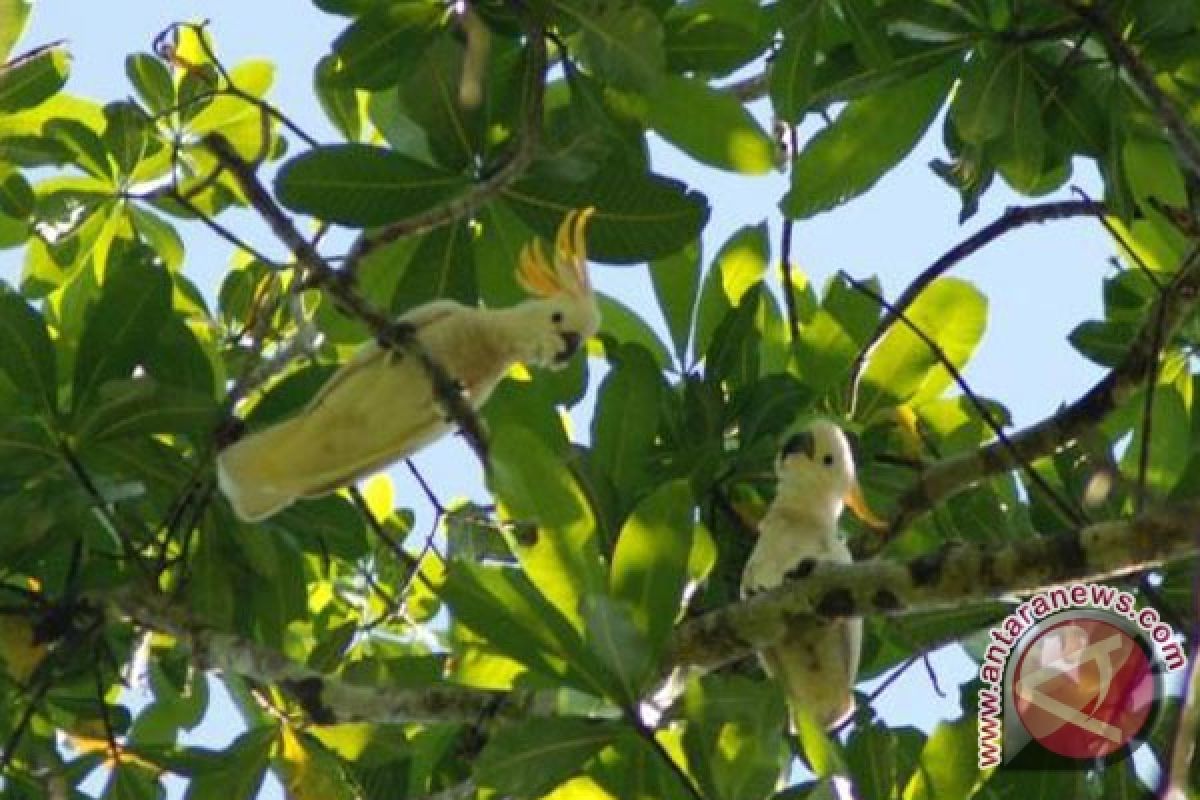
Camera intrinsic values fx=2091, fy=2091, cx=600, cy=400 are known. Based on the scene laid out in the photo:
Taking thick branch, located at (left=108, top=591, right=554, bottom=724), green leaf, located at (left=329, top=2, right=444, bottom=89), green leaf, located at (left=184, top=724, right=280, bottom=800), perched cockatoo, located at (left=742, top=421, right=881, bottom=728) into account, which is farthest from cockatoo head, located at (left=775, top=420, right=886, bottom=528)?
green leaf, located at (left=184, top=724, right=280, bottom=800)

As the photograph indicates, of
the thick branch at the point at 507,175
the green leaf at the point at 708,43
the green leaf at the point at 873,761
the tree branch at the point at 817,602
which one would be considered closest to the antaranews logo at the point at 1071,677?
the green leaf at the point at 873,761

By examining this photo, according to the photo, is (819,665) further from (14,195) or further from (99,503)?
(14,195)

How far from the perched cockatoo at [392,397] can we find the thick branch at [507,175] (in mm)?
170

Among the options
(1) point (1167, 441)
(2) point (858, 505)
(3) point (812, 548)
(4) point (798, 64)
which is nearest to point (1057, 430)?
(1) point (1167, 441)

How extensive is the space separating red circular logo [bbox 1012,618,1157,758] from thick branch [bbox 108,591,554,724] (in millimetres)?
876

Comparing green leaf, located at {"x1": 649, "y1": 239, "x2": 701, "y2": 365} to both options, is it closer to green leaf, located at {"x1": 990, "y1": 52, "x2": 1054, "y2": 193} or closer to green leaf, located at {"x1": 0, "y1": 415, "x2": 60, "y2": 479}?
green leaf, located at {"x1": 990, "y1": 52, "x2": 1054, "y2": 193}

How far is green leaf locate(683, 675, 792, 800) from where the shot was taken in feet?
11.2

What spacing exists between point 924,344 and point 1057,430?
0.57m

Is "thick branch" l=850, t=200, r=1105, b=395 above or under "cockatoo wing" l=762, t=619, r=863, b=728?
above

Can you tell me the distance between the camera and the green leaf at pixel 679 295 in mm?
4703

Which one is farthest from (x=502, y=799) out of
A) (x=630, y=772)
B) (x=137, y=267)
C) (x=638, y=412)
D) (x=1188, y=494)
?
(x=1188, y=494)

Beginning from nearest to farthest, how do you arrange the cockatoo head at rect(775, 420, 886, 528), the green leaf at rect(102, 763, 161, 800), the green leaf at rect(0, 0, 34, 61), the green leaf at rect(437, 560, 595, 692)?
the green leaf at rect(437, 560, 595, 692)
the cockatoo head at rect(775, 420, 886, 528)
the green leaf at rect(102, 763, 161, 800)
the green leaf at rect(0, 0, 34, 61)

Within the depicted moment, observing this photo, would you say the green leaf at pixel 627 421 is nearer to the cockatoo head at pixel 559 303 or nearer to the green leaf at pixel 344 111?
the cockatoo head at pixel 559 303

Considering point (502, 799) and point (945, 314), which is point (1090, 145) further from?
point (502, 799)
